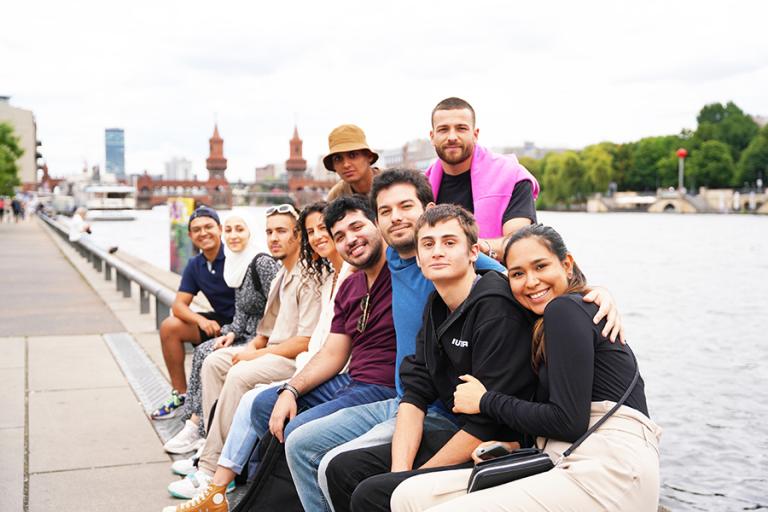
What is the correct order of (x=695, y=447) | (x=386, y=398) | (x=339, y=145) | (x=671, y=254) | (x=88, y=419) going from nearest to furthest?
1. (x=386, y=398)
2. (x=339, y=145)
3. (x=88, y=419)
4. (x=695, y=447)
5. (x=671, y=254)

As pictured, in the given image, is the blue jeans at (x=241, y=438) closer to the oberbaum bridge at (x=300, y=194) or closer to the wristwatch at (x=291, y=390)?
the wristwatch at (x=291, y=390)

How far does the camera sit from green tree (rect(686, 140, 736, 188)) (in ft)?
308

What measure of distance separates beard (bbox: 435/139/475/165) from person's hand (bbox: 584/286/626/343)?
4.44 feet

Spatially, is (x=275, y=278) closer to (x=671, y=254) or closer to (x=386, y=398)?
(x=386, y=398)

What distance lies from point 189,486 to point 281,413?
2.79ft

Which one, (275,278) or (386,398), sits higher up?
(275,278)

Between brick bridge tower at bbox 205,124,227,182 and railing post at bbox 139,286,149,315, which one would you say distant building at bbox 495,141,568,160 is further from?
railing post at bbox 139,286,149,315

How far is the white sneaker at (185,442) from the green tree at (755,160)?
3695 inches

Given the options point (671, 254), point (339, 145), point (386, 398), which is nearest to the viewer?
point (386, 398)

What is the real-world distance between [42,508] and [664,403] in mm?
9442

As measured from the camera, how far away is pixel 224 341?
4.98 m

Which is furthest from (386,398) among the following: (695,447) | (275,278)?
(695,447)

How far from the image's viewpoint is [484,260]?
3.18 metres

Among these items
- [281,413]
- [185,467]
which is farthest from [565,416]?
[185,467]
